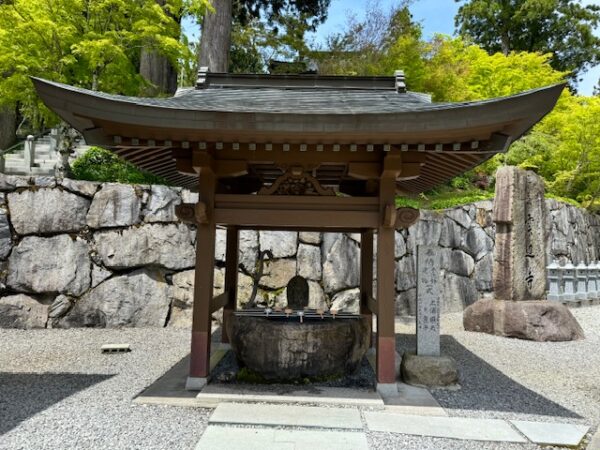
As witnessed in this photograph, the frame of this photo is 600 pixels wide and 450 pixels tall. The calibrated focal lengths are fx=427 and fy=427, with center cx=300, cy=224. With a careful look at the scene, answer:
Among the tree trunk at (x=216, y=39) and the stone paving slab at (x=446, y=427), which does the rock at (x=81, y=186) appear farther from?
the stone paving slab at (x=446, y=427)

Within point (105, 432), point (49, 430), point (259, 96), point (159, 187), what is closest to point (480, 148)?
point (259, 96)

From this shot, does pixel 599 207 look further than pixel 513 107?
Yes

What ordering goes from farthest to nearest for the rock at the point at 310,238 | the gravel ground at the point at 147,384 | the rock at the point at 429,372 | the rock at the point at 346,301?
the rock at the point at 310,238
the rock at the point at 346,301
the rock at the point at 429,372
the gravel ground at the point at 147,384

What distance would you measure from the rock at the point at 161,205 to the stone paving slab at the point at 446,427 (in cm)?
654

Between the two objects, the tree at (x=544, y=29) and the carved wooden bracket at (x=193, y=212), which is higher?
the tree at (x=544, y=29)

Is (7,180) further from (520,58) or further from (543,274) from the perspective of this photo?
(520,58)

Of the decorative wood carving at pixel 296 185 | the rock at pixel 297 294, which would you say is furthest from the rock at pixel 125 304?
the decorative wood carving at pixel 296 185

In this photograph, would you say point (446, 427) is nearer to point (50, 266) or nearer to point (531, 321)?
point (531, 321)

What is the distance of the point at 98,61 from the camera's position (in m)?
9.02

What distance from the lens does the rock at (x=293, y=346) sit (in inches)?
193

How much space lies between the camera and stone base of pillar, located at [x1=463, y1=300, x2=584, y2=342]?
823 centimetres

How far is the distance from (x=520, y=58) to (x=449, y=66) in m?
4.97

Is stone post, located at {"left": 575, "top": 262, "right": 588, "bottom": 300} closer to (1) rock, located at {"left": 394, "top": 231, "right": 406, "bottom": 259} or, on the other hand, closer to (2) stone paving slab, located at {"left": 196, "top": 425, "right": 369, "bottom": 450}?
(1) rock, located at {"left": 394, "top": 231, "right": 406, "bottom": 259}

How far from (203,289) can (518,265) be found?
6.85 m
